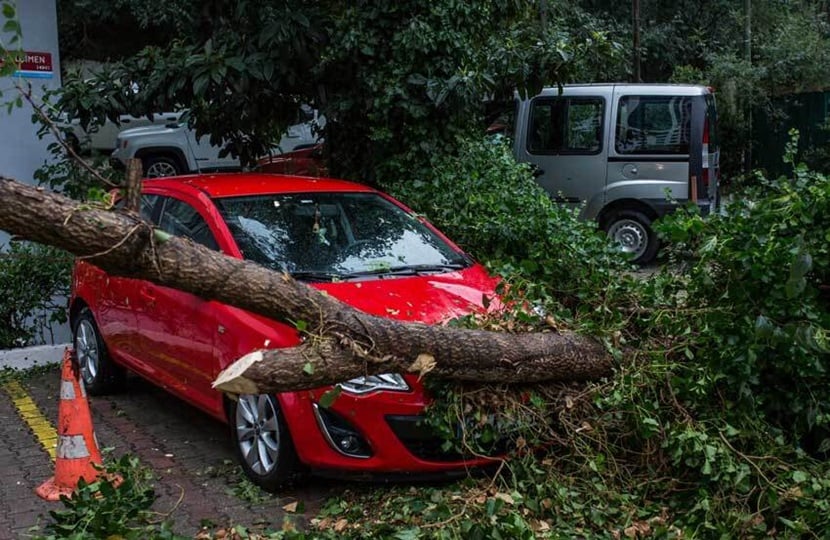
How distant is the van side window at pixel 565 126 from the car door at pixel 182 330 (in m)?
6.67

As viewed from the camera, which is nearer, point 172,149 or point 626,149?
point 626,149

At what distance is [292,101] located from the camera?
9047 millimetres

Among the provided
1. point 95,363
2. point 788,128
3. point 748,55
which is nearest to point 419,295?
point 95,363

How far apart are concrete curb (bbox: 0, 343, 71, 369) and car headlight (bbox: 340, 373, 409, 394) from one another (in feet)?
14.5

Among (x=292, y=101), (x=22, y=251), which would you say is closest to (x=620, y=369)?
(x=292, y=101)

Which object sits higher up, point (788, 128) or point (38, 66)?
point (38, 66)

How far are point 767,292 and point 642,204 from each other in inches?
290

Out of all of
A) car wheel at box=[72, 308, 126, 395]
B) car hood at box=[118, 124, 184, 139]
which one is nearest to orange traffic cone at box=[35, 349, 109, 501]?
car wheel at box=[72, 308, 126, 395]

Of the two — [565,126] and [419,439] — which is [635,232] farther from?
[419,439]

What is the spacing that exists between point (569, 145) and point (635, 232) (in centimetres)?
137

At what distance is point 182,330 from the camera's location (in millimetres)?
5734

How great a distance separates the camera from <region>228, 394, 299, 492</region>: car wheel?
494 cm

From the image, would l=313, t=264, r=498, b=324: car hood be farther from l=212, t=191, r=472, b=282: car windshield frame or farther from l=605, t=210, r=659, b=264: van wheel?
l=605, t=210, r=659, b=264: van wheel

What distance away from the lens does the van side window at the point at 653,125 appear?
11.6m
